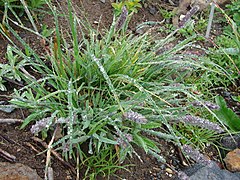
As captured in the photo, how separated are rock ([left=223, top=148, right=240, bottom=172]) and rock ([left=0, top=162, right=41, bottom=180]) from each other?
3.41 feet

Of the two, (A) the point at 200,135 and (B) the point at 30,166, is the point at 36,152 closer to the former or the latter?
(B) the point at 30,166

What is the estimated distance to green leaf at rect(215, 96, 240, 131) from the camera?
2.44 meters

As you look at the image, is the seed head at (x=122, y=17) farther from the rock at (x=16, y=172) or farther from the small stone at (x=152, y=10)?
the small stone at (x=152, y=10)

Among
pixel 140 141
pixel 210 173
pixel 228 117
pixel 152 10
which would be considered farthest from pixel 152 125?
pixel 152 10

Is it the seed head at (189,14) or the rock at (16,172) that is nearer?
the rock at (16,172)

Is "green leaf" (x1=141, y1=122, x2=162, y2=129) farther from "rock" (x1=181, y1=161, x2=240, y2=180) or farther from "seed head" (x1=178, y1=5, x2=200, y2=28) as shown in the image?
"seed head" (x1=178, y1=5, x2=200, y2=28)

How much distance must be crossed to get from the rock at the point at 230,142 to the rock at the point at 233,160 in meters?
0.07

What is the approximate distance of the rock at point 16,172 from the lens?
1737 mm

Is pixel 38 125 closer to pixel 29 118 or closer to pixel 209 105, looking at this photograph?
pixel 29 118

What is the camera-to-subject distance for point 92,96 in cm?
206

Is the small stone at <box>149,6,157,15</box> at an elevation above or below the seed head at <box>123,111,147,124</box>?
above

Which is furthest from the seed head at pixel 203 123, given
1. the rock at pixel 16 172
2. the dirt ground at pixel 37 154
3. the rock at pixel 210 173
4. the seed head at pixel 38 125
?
the rock at pixel 16 172

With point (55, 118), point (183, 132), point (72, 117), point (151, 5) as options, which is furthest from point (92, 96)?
point (151, 5)

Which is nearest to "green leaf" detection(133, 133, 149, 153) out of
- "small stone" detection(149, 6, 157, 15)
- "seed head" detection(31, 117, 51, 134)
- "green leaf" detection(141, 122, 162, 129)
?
"green leaf" detection(141, 122, 162, 129)
